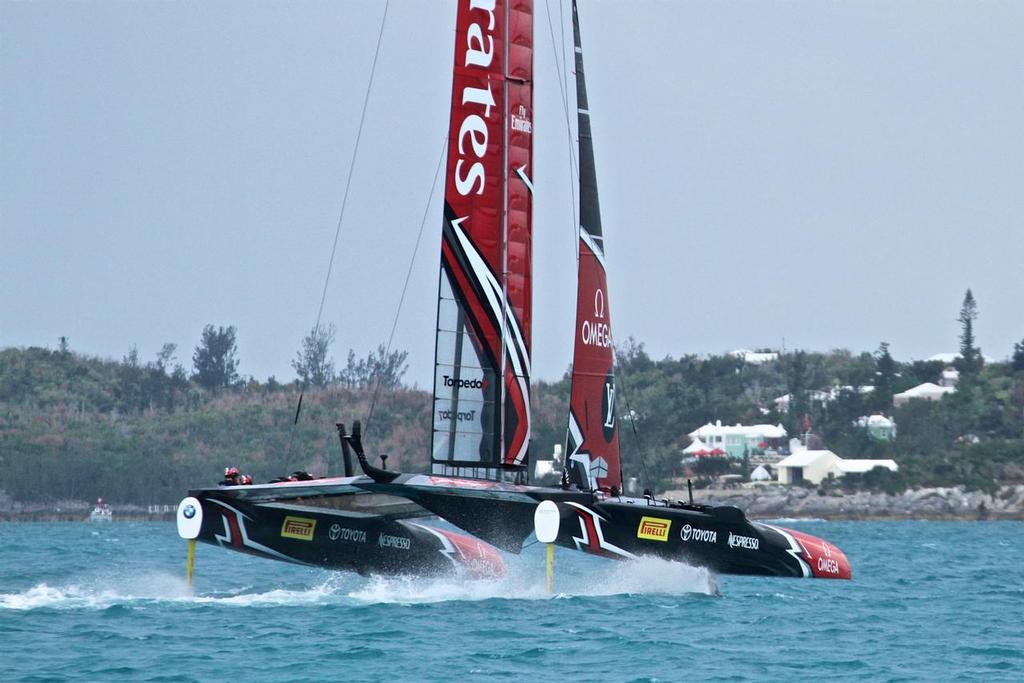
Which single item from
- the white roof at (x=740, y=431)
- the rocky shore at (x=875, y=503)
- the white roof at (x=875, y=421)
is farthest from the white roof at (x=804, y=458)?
the white roof at (x=875, y=421)

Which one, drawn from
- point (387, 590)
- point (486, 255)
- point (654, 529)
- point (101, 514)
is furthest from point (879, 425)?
point (654, 529)

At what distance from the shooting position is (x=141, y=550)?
30453 millimetres

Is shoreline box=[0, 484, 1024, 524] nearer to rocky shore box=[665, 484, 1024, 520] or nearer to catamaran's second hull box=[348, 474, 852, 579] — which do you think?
rocky shore box=[665, 484, 1024, 520]

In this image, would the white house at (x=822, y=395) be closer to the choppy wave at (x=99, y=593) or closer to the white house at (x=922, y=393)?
the white house at (x=922, y=393)

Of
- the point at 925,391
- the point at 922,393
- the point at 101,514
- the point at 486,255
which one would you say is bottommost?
the point at 101,514

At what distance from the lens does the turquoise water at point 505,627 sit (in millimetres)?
12539

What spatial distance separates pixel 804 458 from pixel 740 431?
800cm

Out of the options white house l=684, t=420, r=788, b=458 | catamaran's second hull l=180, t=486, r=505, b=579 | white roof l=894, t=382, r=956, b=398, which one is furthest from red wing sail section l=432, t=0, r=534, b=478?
white roof l=894, t=382, r=956, b=398

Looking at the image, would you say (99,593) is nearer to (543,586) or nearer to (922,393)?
(543,586)

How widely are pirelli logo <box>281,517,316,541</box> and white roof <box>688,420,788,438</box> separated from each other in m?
64.8

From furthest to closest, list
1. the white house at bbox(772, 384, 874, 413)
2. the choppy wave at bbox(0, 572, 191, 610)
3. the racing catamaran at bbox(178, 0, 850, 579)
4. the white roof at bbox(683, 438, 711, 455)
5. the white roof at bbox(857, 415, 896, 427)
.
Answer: the white house at bbox(772, 384, 874, 413), the white roof at bbox(857, 415, 896, 427), the white roof at bbox(683, 438, 711, 455), the racing catamaran at bbox(178, 0, 850, 579), the choppy wave at bbox(0, 572, 191, 610)

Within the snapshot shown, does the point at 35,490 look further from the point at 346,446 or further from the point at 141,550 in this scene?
the point at 346,446

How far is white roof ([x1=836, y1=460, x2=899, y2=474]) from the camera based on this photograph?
241 feet

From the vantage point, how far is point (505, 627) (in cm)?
1494
